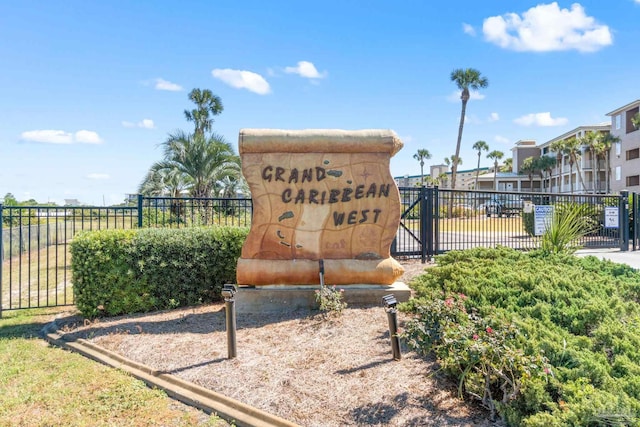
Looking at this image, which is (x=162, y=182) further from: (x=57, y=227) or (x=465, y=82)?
(x=465, y=82)

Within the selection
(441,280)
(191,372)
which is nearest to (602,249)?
(441,280)

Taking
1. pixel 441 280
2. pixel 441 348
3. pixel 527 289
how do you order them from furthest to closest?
pixel 441 280 < pixel 527 289 < pixel 441 348

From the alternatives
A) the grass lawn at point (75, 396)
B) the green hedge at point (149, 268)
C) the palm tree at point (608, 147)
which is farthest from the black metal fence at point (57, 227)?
the palm tree at point (608, 147)

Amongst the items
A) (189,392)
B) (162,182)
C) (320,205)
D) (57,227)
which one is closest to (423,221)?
(320,205)

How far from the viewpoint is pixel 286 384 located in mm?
3777

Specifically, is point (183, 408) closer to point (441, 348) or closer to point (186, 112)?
point (441, 348)

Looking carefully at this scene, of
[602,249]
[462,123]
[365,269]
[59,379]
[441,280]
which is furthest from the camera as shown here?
[462,123]

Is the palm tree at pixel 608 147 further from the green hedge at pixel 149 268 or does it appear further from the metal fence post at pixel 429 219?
the green hedge at pixel 149 268

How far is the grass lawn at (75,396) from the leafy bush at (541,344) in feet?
6.89

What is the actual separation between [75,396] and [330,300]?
307 cm

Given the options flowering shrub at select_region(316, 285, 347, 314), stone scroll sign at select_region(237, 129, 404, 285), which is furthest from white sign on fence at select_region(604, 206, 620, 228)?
flowering shrub at select_region(316, 285, 347, 314)

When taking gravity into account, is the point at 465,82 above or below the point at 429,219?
above

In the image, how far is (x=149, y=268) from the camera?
20.7ft

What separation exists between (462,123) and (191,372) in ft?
134
